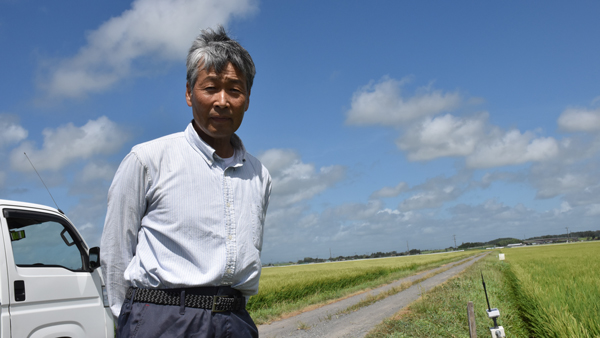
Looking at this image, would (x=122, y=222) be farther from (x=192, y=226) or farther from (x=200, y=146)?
(x=200, y=146)

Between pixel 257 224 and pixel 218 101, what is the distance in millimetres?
546

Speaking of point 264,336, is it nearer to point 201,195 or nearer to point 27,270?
point 27,270

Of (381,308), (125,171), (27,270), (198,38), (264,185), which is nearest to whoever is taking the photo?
(125,171)

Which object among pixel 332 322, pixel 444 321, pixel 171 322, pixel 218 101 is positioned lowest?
pixel 332 322

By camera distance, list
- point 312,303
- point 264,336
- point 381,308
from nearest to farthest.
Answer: point 264,336 < point 381,308 < point 312,303

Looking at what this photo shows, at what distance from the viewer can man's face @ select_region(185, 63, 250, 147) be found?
1.67 meters

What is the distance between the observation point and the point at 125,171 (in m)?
1.54

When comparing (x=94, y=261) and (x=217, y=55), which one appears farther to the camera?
(x=94, y=261)

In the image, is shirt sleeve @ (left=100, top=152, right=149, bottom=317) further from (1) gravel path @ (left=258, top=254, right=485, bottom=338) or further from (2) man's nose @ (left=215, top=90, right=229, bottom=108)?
(1) gravel path @ (left=258, top=254, right=485, bottom=338)

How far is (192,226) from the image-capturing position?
1501 mm

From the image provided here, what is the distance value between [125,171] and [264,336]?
760 centimetres

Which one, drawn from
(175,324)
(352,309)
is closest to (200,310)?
(175,324)

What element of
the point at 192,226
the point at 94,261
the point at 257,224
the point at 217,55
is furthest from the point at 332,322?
the point at 217,55

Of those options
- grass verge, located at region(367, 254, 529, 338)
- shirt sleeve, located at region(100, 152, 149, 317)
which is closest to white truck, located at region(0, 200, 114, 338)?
shirt sleeve, located at region(100, 152, 149, 317)
